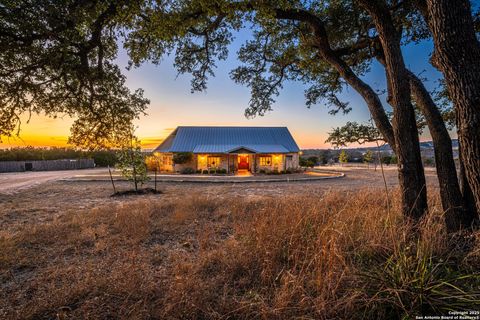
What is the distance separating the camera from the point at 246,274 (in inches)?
120

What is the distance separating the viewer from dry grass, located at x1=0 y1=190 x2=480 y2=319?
6.69 feet

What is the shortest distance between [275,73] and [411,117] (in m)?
5.07

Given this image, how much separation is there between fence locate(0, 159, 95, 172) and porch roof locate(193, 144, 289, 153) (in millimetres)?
24379

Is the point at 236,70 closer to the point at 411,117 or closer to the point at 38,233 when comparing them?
the point at 411,117

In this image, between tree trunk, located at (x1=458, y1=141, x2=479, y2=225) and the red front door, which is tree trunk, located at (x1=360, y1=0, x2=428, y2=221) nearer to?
tree trunk, located at (x1=458, y1=141, x2=479, y2=225)

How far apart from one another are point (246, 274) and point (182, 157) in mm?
24613

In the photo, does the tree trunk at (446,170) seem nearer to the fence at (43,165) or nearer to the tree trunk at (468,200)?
the tree trunk at (468,200)

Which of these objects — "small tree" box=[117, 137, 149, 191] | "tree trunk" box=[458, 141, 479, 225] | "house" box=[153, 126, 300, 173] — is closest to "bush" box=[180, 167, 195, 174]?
"house" box=[153, 126, 300, 173]

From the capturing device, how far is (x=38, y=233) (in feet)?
17.2

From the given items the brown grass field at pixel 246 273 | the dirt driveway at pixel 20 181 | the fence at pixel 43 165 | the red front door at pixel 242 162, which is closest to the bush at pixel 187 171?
the red front door at pixel 242 162

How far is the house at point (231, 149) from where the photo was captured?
2753 cm

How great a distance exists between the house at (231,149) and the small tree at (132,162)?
14.5 metres

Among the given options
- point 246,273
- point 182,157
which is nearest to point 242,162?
point 182,157

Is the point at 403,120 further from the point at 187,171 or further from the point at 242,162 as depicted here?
the point at 242,162
